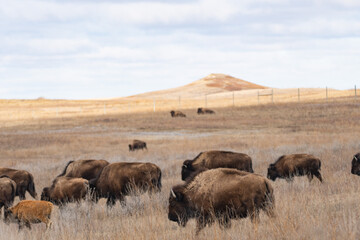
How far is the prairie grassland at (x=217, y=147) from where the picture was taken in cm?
603

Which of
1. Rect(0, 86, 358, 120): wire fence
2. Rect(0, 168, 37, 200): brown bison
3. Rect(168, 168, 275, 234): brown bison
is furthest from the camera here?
Rect(0, 86, 358, 120): wire fence

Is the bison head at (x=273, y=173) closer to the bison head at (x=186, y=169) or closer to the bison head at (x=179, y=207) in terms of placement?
the bison head at (x=186, y=169)

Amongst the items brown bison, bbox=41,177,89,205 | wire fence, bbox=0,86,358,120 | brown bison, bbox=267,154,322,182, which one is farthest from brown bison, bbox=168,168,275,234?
wire fence, bbox=0,86,358,120

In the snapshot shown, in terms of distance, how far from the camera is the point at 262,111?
54.0 metres

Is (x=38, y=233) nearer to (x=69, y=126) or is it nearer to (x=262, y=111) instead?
(x=69, y=126)

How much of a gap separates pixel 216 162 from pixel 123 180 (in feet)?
9.08

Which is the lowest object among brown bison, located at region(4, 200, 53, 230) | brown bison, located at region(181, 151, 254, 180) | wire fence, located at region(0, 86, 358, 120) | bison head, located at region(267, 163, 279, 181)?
bison head, located at region(267, 163, 279, 181)

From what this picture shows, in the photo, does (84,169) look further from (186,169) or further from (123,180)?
(186,169)

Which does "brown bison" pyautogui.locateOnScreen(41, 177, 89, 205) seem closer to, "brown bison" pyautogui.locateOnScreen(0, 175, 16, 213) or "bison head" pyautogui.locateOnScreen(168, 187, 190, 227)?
"brown bison" pyautogui.locateOnScreen(0, 175, 16, 213)

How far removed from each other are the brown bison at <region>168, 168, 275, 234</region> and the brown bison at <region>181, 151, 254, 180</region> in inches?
198

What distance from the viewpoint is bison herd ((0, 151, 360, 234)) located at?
20.9ft

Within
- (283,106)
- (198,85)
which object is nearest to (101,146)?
(283,106)

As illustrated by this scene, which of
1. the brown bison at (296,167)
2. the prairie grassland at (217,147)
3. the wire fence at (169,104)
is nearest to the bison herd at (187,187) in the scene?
the brown bison at (296,167)

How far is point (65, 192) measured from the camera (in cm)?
1067
